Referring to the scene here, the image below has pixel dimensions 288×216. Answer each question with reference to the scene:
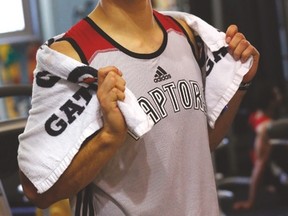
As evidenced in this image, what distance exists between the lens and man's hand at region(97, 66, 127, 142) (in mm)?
1109

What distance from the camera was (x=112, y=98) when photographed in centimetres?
111

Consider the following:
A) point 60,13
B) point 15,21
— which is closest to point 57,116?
point 15,21

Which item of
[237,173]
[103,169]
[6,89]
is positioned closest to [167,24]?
[103,169]

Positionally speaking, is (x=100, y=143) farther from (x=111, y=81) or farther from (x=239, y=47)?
(x=239, y=47)

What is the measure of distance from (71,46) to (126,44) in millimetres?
106

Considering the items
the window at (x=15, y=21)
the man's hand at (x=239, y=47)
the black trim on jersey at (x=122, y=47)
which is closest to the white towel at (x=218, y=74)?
the man's hand at (x=239, y=47)

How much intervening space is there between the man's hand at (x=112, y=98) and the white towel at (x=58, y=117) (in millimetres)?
13

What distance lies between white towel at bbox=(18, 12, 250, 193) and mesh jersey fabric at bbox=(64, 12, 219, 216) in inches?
2.1

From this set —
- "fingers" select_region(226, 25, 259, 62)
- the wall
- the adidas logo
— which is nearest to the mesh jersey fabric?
the adidas logo

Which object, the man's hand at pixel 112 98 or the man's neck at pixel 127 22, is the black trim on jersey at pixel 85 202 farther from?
the man's neck at pixel 127 22

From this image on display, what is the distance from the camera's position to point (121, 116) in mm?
1114

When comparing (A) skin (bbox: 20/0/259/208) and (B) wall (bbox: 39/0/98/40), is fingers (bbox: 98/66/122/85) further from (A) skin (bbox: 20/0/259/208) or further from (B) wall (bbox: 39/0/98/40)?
(B) wall (bbox: 39/0/98/40)

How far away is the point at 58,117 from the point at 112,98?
120mm

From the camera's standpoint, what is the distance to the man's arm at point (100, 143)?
3.65 ft
